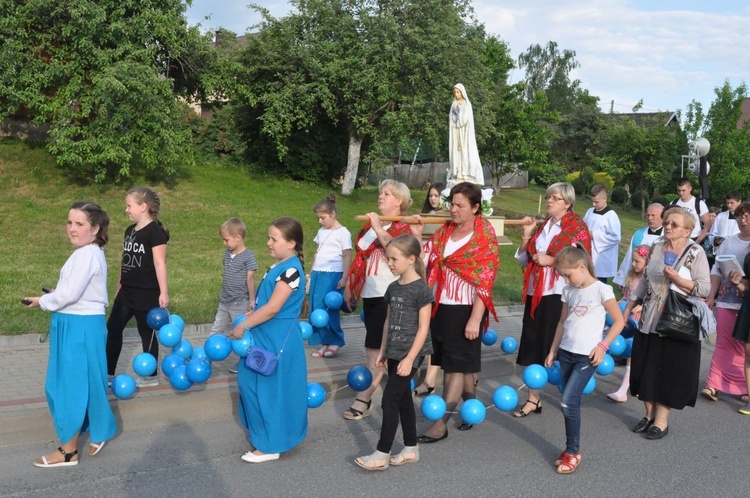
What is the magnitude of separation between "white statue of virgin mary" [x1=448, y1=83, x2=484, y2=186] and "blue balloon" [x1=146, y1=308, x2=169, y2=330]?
Answer: 9.27m

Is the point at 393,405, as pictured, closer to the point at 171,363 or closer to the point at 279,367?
the point at 279,367

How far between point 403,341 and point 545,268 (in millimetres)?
1849

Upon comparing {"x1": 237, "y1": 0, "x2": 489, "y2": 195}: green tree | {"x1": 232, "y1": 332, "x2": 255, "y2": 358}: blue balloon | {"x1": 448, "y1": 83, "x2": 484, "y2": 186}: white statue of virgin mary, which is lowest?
{"x1": 232, "y1": 332, "x2": 255, "y2": 358}: blue balloon

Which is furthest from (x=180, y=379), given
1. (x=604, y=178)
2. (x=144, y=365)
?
(x=604, y=178)

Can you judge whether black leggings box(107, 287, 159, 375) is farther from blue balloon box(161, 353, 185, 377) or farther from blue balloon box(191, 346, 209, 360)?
blue balloon box(191, 346, 209, 360)

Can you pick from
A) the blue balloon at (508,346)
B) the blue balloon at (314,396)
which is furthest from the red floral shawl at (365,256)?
the blue balloon at (508,346)

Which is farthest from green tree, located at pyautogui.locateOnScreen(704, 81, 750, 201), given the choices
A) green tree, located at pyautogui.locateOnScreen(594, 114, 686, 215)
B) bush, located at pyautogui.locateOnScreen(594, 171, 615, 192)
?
bush, located at pyautogui.locateOnScreen(594, 171, 615, 192)

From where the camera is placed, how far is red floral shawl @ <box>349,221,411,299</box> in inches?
244

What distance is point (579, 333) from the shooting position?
16.9 ft

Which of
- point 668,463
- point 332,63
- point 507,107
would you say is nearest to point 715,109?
point 507,107

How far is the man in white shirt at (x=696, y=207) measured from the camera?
1042cm

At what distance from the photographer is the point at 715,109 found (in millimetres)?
36594

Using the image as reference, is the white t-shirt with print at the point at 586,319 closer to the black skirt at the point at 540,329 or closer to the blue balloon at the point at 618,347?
the black skirt at the point at 540,329

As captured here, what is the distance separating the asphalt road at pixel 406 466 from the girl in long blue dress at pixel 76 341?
0.97ft
